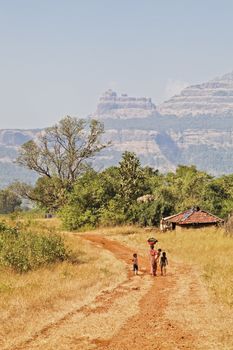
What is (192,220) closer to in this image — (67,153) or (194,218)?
(194,218)

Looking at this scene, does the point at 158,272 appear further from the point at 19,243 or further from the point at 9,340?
the point at 9,340

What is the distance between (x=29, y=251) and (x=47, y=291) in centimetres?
804

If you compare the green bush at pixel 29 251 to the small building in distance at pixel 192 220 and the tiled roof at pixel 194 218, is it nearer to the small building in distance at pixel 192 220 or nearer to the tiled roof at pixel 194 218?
the tiled roof at pixel 194 218

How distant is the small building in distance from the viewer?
53344mm

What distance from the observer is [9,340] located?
14320 millimetres

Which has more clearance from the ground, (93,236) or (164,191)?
(164,191)

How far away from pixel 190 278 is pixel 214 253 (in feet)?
29.1

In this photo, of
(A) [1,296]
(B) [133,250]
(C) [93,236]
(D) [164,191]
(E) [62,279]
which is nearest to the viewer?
(A) [1,296]

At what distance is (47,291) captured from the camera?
20.9m

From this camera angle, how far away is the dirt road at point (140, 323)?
1399cm

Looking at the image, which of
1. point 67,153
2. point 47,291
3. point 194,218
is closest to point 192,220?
point 194,218

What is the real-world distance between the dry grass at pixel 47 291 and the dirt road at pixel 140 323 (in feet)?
1.84

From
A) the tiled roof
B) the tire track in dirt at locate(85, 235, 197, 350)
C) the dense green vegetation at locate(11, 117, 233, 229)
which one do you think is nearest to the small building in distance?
the tiled roof

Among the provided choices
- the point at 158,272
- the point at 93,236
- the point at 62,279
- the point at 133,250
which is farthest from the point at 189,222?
the point at 62,279
